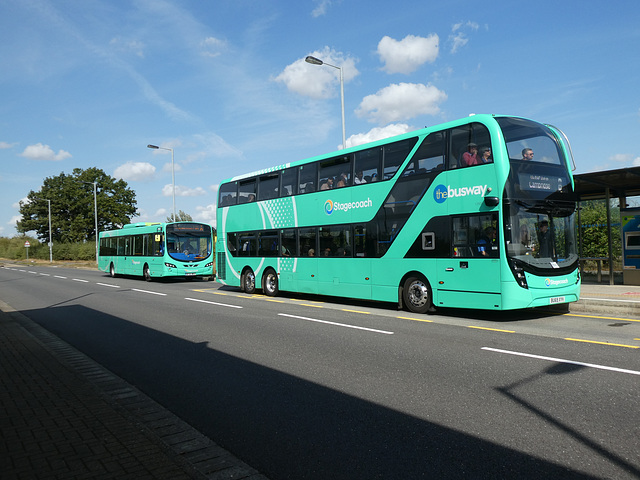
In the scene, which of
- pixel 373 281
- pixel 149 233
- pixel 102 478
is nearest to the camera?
pixel 102 478

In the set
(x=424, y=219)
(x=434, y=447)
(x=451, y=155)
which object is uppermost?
(x=451, y=155)

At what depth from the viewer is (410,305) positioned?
1177cm

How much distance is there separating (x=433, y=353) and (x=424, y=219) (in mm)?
4571

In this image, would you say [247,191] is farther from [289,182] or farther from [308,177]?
[308,177]

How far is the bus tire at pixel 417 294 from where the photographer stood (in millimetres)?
11352

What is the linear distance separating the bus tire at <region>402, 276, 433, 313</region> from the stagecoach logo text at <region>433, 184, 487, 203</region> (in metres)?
1.91

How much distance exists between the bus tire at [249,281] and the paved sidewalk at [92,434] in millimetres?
11405

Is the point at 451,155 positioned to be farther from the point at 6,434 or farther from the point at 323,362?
the point at 6,434

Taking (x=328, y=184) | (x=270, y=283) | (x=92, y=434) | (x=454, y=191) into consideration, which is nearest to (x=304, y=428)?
(x=92, y=434)

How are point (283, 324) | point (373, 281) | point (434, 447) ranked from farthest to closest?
point (373, 281) < point (283, 324) < point (434, 447)

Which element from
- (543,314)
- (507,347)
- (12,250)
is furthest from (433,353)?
(12,250)

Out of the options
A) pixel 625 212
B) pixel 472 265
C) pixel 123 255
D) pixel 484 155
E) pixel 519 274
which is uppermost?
pixel 484 155

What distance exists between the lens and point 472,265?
10273 mm

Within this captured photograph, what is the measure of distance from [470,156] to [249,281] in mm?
10155
